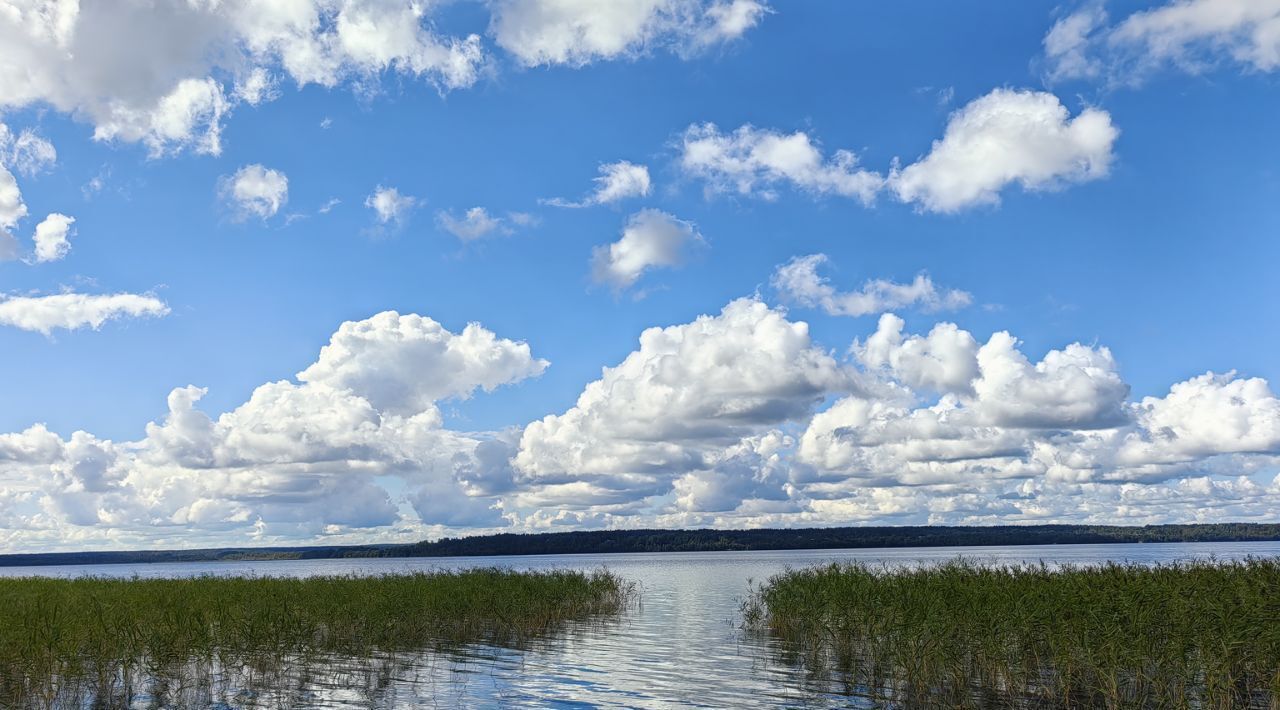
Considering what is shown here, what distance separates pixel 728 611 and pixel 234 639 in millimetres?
27776

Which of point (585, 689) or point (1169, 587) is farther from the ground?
point (1169, 587)

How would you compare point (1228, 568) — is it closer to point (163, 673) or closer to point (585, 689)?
point (585, 689)

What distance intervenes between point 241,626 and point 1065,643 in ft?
62.7

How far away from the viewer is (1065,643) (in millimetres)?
18594

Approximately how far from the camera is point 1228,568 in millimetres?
30250

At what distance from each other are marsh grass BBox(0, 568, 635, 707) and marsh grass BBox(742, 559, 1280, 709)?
1205 cm

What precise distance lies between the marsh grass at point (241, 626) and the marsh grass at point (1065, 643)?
39.5ft

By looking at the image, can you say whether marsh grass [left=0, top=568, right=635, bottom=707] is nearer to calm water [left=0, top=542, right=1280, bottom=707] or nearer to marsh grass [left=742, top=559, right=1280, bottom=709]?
calm water [left=0, top=542, right=1280, bottom=707]

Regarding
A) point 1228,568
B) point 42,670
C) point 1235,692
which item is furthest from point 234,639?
point 1228,568

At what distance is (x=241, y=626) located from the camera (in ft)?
72.4

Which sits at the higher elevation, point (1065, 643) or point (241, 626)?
point (241, 626)

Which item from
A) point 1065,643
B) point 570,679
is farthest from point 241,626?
point 1065,643

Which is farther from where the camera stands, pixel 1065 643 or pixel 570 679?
pixel 570 679

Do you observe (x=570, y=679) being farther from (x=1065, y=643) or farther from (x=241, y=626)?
(x=1065, y=643)
